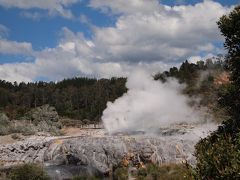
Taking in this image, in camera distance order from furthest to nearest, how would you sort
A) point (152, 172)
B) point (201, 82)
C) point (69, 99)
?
point (69, 99) → point (201, 82) → point (152, 172)

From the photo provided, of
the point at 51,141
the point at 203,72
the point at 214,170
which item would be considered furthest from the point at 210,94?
the point at 214,170

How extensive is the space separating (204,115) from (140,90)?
13.4 metres

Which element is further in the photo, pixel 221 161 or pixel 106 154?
pixel 106 154

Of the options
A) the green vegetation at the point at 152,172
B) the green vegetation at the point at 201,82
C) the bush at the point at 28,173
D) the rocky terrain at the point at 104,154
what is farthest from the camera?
the green vegetation at the point at 201,82

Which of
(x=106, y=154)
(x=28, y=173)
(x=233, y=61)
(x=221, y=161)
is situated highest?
(x=233, y=61)

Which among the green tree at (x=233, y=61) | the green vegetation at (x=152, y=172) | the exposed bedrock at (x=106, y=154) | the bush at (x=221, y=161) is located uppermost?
the green tree at (x=233, y=61)

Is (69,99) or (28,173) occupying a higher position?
(69,99)

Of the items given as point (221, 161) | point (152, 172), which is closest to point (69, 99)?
point (152, 172)

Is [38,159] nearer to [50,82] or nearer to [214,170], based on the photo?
[214,170]

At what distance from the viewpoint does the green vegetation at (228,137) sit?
43.7 ft

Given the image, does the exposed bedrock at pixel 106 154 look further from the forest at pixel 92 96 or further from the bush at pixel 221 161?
the forest at pixel 92 96

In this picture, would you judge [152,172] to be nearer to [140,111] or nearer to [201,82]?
[140,111]

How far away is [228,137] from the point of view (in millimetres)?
14859

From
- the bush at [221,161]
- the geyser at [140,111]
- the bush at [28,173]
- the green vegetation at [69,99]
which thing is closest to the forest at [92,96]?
the green vegetation at [69,99]
